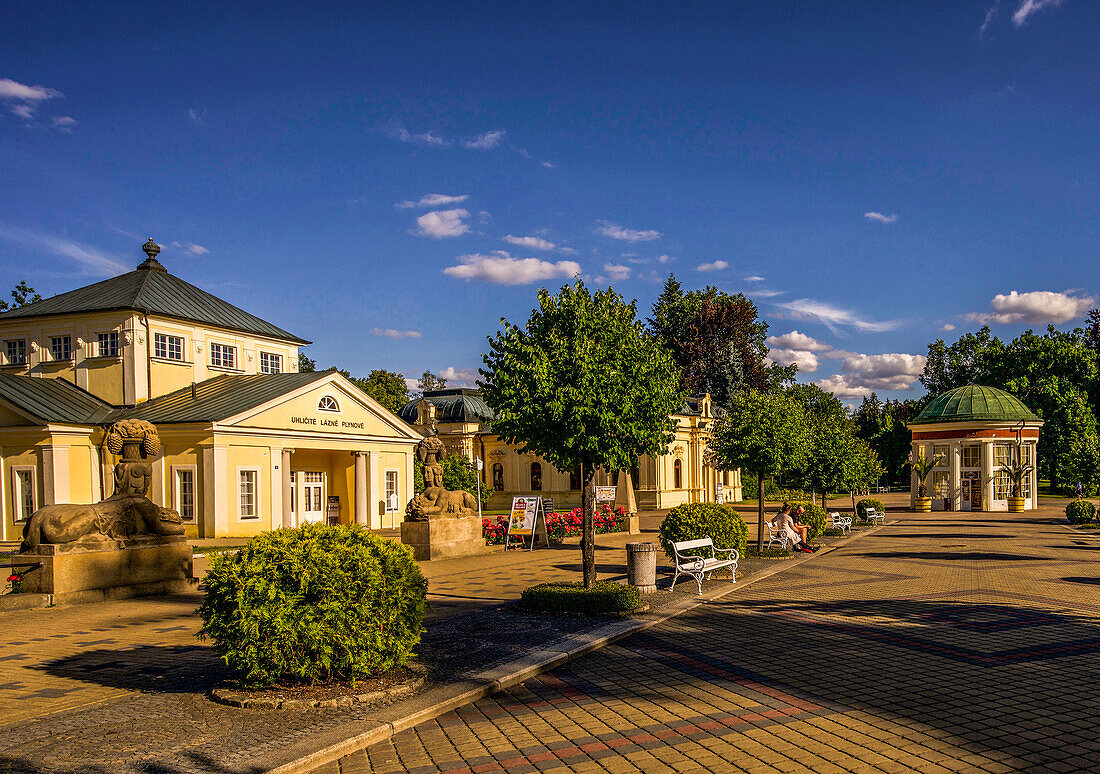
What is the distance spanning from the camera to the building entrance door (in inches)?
1305

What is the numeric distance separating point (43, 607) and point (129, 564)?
1394 mm

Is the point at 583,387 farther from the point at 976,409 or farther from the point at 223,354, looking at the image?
the point at 976,409

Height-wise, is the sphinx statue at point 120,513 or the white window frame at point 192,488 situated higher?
the sphinx statue at point 120,513

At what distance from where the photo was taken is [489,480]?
52688 millimetres

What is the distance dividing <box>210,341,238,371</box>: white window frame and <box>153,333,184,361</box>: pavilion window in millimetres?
1368

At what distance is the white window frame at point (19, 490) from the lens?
2816cm

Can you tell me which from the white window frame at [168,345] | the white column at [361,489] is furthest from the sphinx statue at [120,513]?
the white window frame at [168,345]

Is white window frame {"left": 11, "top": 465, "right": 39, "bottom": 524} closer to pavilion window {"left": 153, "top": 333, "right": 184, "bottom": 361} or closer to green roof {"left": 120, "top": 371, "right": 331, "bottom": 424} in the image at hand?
green roof {"left": 120, "top": 371, "right": 331, "bottom": 424}

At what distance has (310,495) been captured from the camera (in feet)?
111

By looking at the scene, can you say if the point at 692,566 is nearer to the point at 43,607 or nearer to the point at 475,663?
the point at 475,663

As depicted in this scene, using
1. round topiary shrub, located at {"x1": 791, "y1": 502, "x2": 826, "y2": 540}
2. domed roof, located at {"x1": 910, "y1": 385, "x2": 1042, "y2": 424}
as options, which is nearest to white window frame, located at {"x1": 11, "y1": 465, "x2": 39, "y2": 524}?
round topiary shrub, located at {"x1": 791, "y1": 502, "x2": 826, "y2": 540}

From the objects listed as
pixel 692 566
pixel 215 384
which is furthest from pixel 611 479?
pixel 692 566

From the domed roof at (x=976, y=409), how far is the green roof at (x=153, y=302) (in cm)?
3460

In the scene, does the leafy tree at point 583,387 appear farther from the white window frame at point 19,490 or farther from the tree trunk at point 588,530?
the white window frame at point 19,490
